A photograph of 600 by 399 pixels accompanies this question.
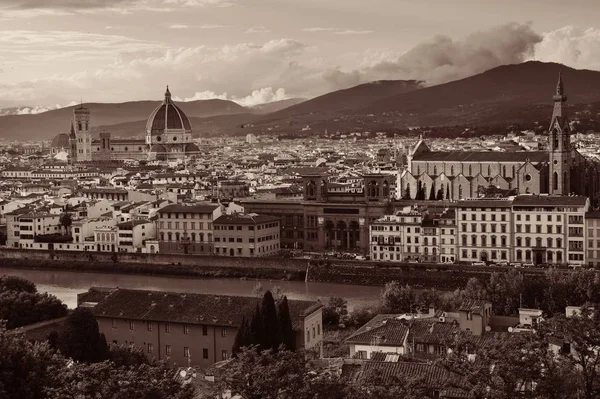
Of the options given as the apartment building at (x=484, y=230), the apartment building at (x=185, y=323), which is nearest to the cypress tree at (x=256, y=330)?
the apartment building at (x=185, y=323)

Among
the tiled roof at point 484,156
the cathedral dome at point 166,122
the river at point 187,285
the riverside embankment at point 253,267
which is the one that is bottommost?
the river at point 187,285

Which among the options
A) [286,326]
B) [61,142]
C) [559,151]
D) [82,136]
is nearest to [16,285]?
[286,326]

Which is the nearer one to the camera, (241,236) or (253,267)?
(253,267)

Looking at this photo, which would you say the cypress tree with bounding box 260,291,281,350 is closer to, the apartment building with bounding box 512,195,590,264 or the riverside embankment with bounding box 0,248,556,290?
the riverside embankment with bounding box 0,248,556,290

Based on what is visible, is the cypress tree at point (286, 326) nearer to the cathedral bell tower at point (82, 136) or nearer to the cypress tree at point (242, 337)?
the cypress tree at point (242, 337)

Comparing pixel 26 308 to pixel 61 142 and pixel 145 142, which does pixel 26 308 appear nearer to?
pixel 145 142

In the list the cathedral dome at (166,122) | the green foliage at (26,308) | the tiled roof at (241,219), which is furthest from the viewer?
the cathedral dome at (166,122)
